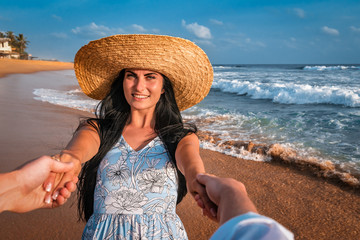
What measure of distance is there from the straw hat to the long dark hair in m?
0.14

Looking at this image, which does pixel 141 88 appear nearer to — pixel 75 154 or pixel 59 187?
pixel 75 154

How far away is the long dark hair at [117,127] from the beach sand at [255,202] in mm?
559

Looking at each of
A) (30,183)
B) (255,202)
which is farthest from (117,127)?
(255,202)

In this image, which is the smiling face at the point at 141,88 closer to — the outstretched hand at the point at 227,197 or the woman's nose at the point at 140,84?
the woman's nose at the point at 140,84

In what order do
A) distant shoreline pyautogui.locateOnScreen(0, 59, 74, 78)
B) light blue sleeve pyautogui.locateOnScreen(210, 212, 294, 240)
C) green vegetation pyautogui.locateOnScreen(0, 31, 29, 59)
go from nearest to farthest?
light blue sleeve pyautogui.locateOnScreen(210, 212, 294, 240), distant shoreline pyautogui.locateOnScreen(0, 59, 74, 78), green vegetation pyautogui.locateOnScreen(0, 31, 29, 59)

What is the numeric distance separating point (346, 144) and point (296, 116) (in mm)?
2912

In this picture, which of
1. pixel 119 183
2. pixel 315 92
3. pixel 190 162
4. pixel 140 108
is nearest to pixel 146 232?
pixel 119 183

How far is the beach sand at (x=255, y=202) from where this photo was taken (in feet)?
8.66

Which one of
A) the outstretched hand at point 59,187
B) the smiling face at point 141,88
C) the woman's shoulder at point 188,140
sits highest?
the smiling face at point 141,88

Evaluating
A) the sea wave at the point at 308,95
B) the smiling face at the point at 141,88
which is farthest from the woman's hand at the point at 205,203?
the sea wave at the point at 308,95

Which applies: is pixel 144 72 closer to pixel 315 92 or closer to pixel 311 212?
pixel 311 212

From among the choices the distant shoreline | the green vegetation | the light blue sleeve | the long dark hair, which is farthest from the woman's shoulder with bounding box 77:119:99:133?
the green vegetation

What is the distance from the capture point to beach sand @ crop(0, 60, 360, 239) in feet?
8.66

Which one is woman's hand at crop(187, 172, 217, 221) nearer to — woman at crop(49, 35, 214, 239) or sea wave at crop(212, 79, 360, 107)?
woman at crop(49, 35, 214, 239)
